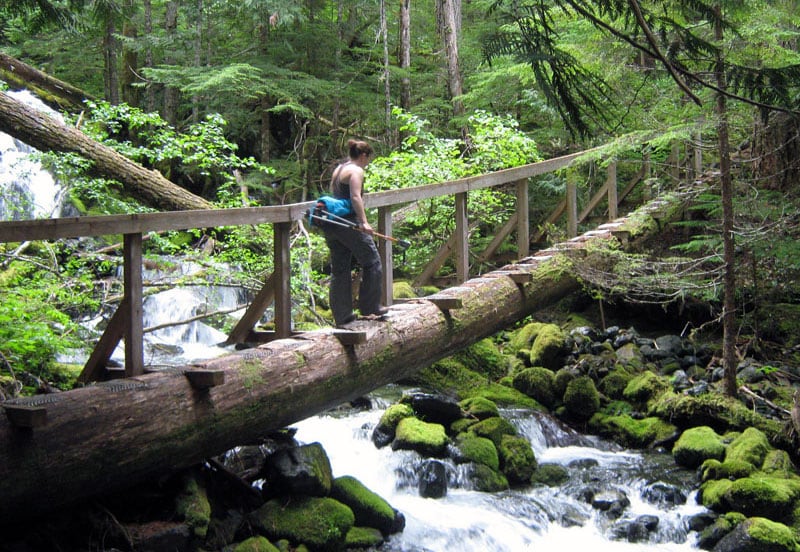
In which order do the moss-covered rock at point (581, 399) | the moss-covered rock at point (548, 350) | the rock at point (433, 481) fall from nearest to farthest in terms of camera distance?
the rock at point (433, 481)
the moss-covered rock at point (581, 399)
the moss-covered rock at point (548, 350)

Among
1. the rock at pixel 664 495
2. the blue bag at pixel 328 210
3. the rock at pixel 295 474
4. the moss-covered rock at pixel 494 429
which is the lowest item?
the rock at pixel 664 495

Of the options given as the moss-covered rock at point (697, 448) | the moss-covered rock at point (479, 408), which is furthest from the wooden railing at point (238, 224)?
the moss-covered rock at point (697, 448)

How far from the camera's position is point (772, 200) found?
854cm

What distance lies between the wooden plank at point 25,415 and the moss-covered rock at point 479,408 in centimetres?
538

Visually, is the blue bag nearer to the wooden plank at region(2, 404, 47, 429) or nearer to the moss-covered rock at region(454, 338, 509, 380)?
the wooden plank at region(2, 404, 47, 429)

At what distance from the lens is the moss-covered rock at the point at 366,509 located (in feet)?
20.0

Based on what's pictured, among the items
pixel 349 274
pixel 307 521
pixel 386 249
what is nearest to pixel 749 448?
pixel 386 249

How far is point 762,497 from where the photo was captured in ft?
20.5

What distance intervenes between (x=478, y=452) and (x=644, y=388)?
2791 millimetres

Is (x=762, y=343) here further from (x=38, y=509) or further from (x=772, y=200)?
(x=38, y=509)

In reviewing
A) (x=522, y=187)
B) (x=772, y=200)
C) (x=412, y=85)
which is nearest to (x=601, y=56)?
(x=522, y=187)

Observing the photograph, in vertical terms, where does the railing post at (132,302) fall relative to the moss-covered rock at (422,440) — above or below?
above

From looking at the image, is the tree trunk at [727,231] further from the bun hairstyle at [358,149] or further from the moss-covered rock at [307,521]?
the moss-covered rock at [307,521]

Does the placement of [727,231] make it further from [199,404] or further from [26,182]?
[26,182]
